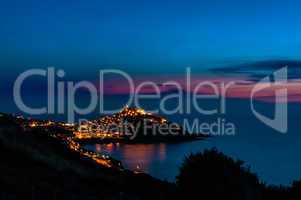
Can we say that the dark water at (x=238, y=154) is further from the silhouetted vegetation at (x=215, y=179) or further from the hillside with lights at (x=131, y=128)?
the silhouetted vegetation at (x=215, y=179)

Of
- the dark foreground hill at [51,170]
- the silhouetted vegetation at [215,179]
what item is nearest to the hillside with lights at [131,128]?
the dark foreground hill at [51,170]

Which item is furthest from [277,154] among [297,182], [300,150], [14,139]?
[297,182]

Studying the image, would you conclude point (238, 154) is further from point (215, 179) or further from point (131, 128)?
point (215, 179)

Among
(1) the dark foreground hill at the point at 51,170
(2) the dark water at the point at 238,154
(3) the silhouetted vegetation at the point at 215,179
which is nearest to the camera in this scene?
(3) the silhouetted vegetation at the point at 215,179

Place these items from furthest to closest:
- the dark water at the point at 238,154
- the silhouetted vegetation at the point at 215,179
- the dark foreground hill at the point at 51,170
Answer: the dark water at the point at 238,154
the dark foreground hill at the point at 51,170
the silhouetted vegetation at the point at 215,179

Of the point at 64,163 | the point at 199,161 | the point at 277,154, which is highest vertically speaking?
the point at 199,161

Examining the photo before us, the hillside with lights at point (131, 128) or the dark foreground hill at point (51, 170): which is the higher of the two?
the dark foreground hill at point (51, 170)

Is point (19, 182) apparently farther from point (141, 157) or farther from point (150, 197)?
point (141, 157)

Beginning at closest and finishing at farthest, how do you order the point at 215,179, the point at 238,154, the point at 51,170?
the point at 215,179
the point at 51,170
the point at 238,154

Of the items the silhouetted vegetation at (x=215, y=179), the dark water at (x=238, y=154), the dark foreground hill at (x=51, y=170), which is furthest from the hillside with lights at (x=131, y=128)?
the silhouetted vegetation at (x=215, y=179)

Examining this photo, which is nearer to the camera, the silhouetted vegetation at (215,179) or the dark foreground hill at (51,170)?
the silhouetted vegetation at (215,179)

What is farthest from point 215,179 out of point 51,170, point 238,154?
point 238,154

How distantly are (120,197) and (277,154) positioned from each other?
309 feet

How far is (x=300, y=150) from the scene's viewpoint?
111062 mm
